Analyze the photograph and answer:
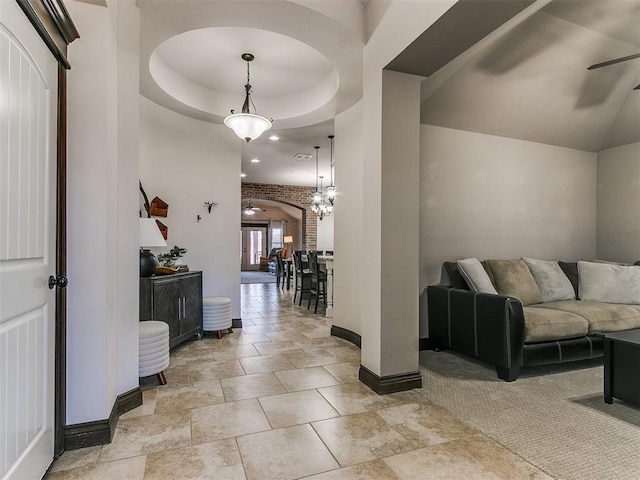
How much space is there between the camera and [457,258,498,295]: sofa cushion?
3.23m

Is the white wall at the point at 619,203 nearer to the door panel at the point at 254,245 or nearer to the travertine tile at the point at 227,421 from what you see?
the travertine tile at the point at 227,421

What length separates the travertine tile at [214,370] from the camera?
2844mm

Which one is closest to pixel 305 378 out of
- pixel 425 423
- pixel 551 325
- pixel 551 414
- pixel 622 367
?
pixel 425 423

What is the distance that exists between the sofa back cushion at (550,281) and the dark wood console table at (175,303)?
3.80m

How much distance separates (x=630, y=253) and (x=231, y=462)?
5.05 m

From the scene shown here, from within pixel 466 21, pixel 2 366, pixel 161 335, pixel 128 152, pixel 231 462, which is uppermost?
pixel 466 21

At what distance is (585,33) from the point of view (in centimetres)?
309

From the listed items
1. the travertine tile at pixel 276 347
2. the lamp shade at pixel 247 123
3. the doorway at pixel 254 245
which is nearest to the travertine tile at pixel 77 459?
the travertine tile at pixel 276 347

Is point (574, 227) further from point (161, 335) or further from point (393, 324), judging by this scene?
point (161, 335)

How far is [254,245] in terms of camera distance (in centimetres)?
1553

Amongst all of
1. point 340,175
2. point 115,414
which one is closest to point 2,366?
point 115,414

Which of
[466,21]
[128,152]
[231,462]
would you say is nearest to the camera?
[231,462]

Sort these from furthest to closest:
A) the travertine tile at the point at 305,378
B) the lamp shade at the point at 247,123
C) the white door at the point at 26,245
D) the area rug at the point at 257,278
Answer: the area rug at the point at 257,278, the lamp shade at the point at 247,123, the travertine tile at the point at 305,378, the white door at the point at 26,245

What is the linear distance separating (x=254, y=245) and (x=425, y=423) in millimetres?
13957
